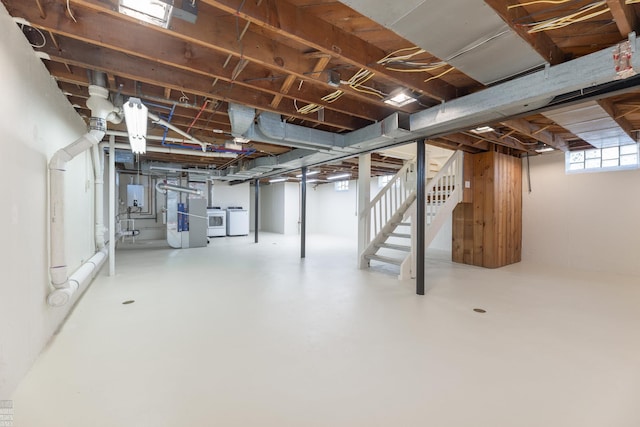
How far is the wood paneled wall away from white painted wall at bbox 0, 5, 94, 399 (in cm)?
609

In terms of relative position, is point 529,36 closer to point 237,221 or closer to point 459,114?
point 459,114

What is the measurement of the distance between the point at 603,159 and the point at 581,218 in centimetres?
115

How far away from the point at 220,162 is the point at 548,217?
783 cm

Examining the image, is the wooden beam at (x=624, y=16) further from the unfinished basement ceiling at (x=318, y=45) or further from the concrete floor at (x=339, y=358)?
the concrete floor at (x=339, y=358)

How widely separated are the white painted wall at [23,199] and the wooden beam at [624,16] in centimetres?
354

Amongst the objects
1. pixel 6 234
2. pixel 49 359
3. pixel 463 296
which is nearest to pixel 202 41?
pixel 6 234

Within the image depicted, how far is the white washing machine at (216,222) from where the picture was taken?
9.64 metres

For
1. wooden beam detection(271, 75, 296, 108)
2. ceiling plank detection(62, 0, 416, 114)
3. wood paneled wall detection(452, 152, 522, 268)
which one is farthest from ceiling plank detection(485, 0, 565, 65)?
wood paneled wall detection(452, 152, 522, 268)

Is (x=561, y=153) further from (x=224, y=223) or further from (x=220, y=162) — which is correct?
(x=224, y=223)

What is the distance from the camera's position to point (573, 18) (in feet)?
5.73

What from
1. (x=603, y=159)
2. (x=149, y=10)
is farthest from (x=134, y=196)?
(x=603, y=159)

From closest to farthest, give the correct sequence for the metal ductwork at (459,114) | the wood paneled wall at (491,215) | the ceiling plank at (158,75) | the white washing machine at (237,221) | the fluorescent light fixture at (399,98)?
the metal ductwork at (459,114) → the ceiling plank at (158,75) → the fluorescent light fixture at (399,98) → the wood paneled wall at (491,215) → the white washing machine at (237,221)

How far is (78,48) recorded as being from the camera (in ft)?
7.01

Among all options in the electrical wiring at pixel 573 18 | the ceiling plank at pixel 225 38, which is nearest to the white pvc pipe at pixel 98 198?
the ceiling plank at pixel 225 38
